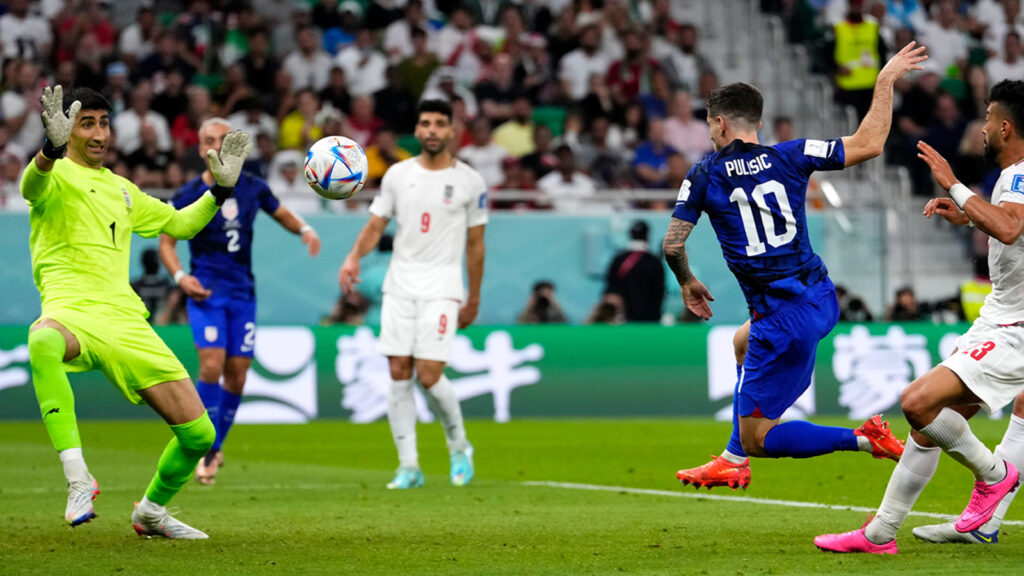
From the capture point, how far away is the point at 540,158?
19281 millimetres

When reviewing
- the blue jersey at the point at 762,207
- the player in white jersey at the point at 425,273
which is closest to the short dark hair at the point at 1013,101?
the blue jersey at the point at 762,207

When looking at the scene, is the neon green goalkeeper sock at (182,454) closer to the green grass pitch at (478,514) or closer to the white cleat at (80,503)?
the green grass pitch at (478,514)

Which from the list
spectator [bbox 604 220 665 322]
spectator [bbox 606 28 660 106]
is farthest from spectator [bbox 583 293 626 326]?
spectator [bbox 606 28 660 106]

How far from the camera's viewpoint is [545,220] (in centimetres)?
1742

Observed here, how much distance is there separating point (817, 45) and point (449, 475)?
532 inches

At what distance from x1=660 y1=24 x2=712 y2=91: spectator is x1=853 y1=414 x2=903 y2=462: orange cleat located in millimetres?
15226

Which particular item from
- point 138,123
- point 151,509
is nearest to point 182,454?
point 151,509

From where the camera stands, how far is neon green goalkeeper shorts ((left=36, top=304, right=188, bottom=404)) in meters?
7.41

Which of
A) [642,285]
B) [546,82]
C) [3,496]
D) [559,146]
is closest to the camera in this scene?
[3,496]

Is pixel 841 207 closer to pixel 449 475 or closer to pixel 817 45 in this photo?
pixel 817 45

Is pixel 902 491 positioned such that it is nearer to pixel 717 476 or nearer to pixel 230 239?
pixel 717 476

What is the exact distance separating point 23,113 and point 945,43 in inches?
573

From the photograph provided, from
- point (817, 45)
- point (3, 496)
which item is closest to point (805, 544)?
point (3, 496)

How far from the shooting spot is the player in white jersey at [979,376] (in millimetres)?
6715
